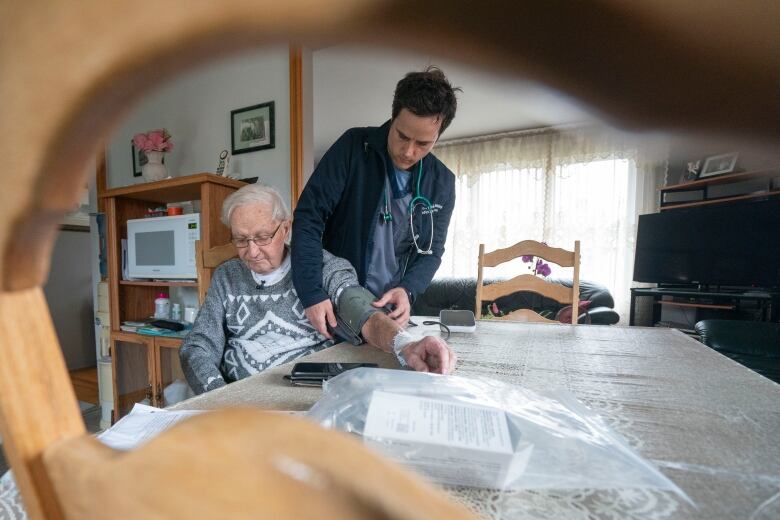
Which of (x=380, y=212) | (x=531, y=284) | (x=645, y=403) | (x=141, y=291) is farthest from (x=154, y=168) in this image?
(x=645, y=403)

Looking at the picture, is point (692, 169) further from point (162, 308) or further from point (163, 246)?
point (162, 308)

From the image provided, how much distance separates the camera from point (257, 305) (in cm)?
111

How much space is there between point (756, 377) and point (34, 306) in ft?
3.09

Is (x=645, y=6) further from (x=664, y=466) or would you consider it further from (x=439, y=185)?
(x=439, y=185)

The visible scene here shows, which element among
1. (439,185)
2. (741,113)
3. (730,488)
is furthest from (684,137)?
(439,185)

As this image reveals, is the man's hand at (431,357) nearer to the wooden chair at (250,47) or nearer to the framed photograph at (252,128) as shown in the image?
the wooden chair at (250,47)

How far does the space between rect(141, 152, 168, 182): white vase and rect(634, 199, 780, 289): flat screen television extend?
7.21ft

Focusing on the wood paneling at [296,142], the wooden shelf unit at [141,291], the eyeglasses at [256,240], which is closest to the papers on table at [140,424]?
the eyeglasses at [256,240]

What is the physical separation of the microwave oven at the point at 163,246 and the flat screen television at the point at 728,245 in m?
1.96

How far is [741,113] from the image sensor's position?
65 mm

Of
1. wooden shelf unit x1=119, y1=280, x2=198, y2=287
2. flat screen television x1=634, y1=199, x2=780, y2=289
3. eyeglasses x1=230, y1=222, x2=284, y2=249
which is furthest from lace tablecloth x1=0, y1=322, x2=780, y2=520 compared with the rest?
wooden shelf unit x1=119, y1=280, x2=198, y2=287

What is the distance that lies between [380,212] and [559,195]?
2.55 ft

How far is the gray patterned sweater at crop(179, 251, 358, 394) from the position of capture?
1.04 m

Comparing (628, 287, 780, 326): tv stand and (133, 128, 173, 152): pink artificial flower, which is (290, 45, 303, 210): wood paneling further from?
(628, 287, 780, 326): tv stand
